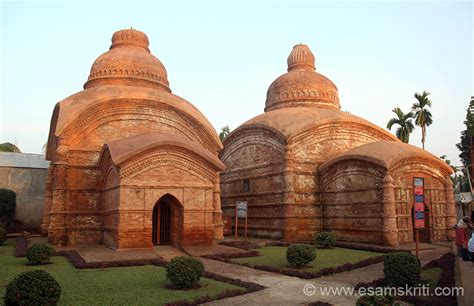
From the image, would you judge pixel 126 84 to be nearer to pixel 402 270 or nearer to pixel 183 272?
pixel 183 272

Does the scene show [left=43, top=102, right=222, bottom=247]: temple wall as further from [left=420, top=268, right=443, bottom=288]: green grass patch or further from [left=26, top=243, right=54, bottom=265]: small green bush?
[left=420, top=268, right=443, bottom=288]: green grass patch

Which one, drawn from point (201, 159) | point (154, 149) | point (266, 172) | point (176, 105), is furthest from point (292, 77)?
point (154, 149)

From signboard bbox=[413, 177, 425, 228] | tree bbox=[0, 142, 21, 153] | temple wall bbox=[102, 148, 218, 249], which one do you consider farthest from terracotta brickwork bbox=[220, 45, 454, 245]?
tree bbox=[0, 142, 21, 153]

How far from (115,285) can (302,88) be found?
648 inches

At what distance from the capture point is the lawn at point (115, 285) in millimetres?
6797

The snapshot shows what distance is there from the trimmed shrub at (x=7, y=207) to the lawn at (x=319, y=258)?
14.4m

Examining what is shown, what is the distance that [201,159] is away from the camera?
1425 cm

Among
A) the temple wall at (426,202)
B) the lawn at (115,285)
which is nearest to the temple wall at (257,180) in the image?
the temple wall at (426,202)

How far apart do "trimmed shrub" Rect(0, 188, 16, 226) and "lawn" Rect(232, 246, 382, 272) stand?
14.4 metres

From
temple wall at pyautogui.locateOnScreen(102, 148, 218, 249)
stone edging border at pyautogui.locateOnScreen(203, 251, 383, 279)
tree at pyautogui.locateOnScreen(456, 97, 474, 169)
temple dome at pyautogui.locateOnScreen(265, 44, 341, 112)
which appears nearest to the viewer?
stone edging border at pyautogui.locateOnScreen(203, 251, 383, 279)

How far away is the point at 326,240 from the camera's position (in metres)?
14.4

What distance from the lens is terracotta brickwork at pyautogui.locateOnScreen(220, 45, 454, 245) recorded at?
1501cm

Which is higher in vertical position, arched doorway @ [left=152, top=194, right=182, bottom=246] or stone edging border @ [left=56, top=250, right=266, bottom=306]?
arched doorway @ [left=152, top=194, right=182, bottom=246]

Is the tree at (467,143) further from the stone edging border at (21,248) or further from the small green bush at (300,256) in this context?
the stone edging border at (21,248)
